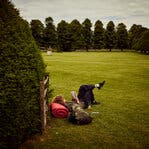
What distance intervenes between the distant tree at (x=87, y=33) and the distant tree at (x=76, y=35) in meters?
2.08

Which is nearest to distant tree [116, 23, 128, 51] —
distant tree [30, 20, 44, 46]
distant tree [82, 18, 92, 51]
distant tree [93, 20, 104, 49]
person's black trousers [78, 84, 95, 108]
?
distant tree [93, 20, 104, 49]

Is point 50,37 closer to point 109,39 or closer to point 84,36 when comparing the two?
point 84,36

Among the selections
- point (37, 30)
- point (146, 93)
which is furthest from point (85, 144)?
point (37, 30)

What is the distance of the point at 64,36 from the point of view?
94250mm

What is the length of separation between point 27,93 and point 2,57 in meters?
1.24

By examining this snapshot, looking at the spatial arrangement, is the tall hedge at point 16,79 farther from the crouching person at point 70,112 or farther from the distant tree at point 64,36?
the distant tree at point 64,36

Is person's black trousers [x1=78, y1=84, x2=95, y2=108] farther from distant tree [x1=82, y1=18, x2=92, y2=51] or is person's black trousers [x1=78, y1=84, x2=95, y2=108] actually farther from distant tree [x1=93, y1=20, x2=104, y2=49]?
distant tree [x1=93, y1=20, x2=104, y2=49]

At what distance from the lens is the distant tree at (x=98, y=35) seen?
104 metres

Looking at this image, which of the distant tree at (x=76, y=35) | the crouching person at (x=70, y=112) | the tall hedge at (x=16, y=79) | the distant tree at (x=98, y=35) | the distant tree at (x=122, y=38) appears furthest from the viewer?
the distant tree at (x=122, y=38)

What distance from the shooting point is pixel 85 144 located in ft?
31.6

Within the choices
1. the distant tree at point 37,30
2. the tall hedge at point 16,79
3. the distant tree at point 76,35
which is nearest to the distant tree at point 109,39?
the distant tree at point 76,35

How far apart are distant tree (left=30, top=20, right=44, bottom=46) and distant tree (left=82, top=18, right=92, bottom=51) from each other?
1538 centimetres

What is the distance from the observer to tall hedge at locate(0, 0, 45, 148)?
8.36 meters

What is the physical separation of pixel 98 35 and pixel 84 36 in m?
5.26
